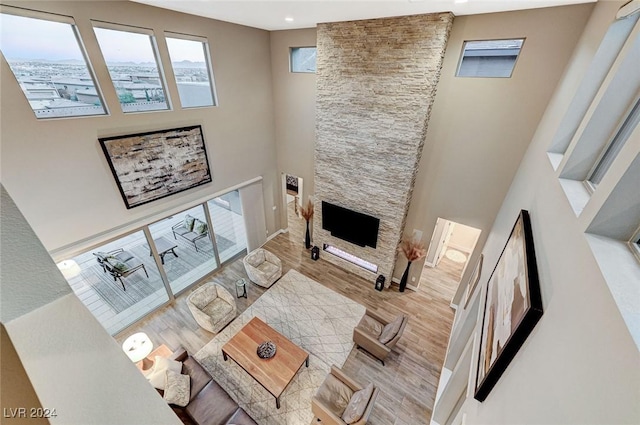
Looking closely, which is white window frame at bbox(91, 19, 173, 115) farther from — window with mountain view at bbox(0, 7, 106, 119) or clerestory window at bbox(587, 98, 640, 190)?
clerestory window at bbox(587, 98, 640, 190)

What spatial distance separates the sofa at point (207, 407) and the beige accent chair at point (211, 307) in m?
1.14

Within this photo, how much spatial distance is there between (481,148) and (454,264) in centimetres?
392

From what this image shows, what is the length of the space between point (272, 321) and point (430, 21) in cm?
606

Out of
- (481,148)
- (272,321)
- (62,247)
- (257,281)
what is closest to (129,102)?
(62,247)

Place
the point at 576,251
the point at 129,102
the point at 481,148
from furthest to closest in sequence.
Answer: the point at 481,148
the point at 129,102
the point at 576,251

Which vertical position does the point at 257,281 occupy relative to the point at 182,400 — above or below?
below

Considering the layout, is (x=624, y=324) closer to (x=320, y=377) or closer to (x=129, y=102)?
(x=320, y=377)

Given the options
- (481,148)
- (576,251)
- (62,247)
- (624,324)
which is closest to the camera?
(624,324)

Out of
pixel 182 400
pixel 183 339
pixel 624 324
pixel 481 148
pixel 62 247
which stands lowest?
pixel 183 339

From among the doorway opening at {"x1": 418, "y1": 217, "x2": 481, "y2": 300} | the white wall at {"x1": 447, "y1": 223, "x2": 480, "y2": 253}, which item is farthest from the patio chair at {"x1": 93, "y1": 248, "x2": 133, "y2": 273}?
the white wall at {"x1": 447, "y1": 223, "x2": 480, "y2": 253}

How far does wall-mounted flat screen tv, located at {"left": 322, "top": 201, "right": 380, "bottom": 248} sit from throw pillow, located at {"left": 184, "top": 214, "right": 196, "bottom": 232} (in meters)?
3.35

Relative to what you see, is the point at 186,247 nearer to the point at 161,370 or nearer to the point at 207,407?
the point at 161,370

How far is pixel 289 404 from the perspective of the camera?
401cm

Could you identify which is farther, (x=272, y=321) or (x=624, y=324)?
(x=272, y=321)
